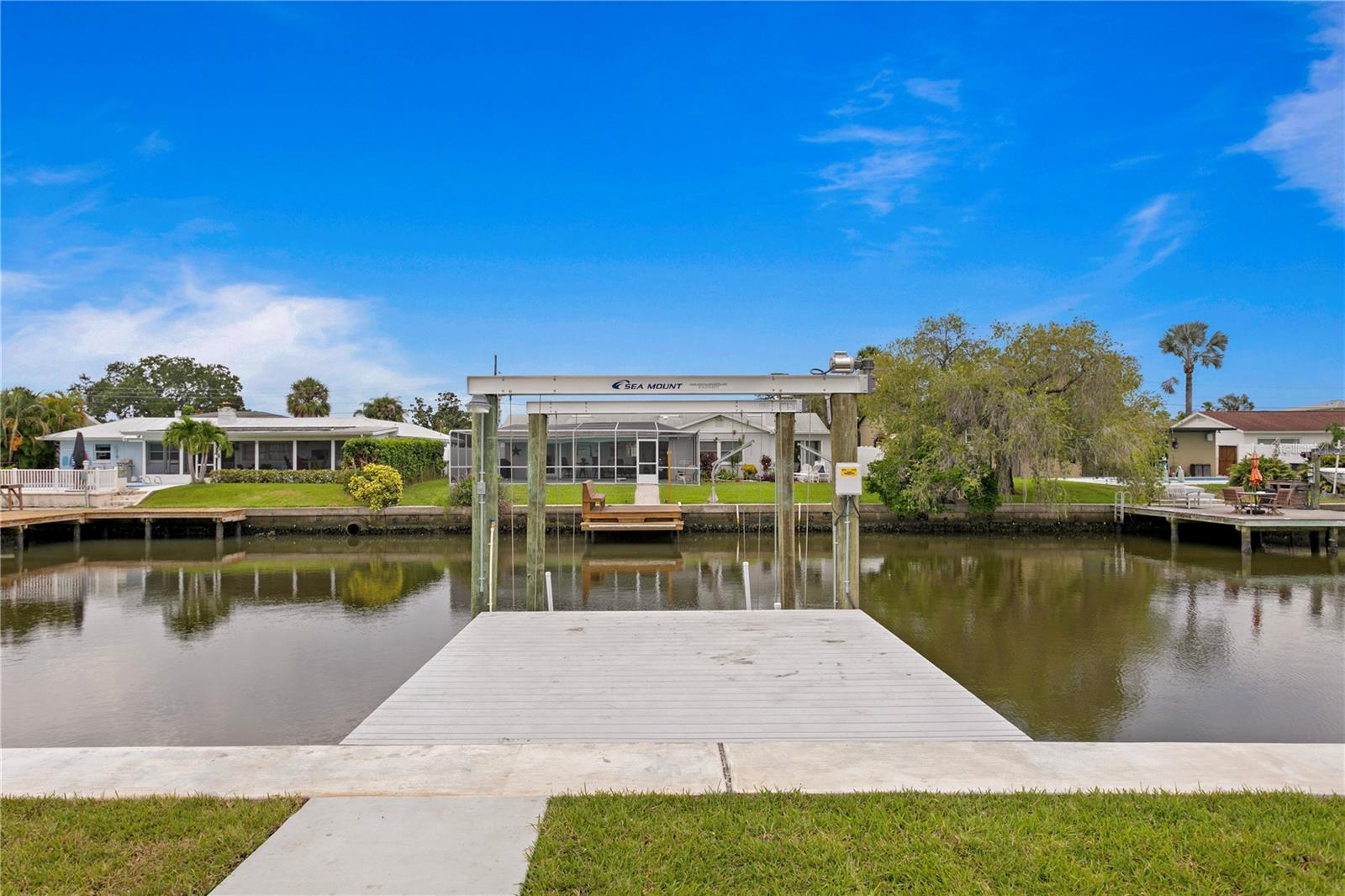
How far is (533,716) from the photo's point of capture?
5.68 meters

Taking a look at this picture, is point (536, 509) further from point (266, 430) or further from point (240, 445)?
point (240, 445)

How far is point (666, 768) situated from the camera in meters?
4.57

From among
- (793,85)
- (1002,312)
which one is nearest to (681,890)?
(793,85)

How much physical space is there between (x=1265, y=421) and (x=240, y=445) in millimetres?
53488

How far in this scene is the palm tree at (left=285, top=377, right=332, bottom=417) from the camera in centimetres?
5016

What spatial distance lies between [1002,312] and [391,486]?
76.2ft

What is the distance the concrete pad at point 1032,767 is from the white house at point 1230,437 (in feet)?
130

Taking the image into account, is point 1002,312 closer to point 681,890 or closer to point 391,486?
point 391,486

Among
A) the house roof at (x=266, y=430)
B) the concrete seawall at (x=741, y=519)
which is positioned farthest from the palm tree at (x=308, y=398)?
the concrete seawall at (x=741, y=519)

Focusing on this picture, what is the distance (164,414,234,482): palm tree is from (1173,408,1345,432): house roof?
46350mm

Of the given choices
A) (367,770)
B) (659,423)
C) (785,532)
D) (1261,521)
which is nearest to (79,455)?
(659,423)

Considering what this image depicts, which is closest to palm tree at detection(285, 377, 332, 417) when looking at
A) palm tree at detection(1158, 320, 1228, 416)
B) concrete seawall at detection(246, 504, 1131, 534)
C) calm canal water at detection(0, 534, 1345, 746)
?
concrete seawall at detection(246, 504, 1131, 534)

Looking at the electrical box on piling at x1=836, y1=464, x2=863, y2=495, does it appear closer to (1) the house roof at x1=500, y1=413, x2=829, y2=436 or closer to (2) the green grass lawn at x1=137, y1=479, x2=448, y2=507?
(2) the green grass lawn at x1=137, y1=479, x2=448, y2=507

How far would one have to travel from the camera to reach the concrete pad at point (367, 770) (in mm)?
4293
